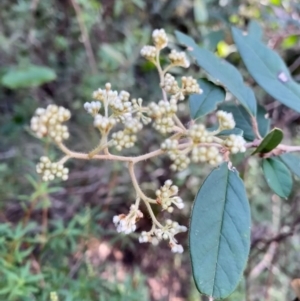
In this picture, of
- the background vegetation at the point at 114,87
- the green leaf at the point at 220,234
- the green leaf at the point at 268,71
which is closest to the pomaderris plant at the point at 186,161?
the green leaf at the point at 220,234

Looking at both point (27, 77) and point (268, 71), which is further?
point (27, 77)

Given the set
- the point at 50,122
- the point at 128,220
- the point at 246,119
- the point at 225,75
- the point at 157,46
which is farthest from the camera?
the point at 246,119

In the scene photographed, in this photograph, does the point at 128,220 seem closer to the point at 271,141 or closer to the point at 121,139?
the point at 121,139

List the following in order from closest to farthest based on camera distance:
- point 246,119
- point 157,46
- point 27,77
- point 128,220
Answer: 1. point 128,220
2. point 157,46
3. point 246,119
4. point 27,77

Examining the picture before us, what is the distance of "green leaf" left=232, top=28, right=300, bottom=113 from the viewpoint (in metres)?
0.87

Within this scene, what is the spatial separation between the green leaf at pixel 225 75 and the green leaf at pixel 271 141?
0.13 metres

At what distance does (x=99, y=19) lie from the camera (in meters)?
1.93

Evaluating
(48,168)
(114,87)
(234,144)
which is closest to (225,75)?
(234,144)

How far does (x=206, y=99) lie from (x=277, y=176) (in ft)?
0.71

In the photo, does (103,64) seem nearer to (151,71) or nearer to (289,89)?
(151,71)

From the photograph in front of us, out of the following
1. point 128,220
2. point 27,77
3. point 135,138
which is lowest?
point 27,77

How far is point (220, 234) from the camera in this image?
67 centimetres

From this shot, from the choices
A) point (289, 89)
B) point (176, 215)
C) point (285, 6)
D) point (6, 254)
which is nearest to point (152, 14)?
point (285, 6)

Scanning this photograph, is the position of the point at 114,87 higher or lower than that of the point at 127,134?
lower
